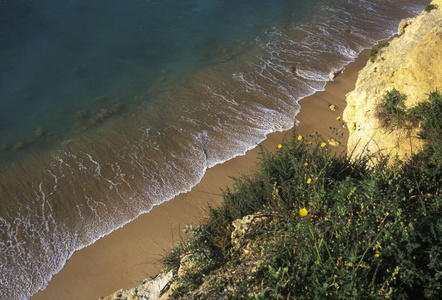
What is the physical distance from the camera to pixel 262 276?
437cm

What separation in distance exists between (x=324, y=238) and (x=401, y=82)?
4.71m

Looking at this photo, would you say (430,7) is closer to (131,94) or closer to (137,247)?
(137,247)

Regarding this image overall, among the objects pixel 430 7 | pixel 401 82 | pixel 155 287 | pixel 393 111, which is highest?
pixel 430 7

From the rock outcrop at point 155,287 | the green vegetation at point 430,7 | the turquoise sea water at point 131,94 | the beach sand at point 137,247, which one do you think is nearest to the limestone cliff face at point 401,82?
the green vegetation at point 430,7

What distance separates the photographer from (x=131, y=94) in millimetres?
14008

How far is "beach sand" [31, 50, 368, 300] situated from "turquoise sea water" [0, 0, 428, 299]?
0.30 metres

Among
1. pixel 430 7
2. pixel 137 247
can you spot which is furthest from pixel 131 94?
pixel 430 7

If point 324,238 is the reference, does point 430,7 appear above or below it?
above

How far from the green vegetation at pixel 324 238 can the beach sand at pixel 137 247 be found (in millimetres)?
1862

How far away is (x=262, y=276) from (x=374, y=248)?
53.2 inches

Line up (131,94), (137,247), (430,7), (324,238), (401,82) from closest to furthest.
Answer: (324,238)
(401,82)
(137,247)
(430,7)
(131,94)

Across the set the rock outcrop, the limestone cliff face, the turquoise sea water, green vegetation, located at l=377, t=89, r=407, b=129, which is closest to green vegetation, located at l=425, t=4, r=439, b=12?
the limestone cliff face

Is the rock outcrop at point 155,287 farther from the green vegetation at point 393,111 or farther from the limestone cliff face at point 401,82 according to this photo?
the green vegetation at point 393,111

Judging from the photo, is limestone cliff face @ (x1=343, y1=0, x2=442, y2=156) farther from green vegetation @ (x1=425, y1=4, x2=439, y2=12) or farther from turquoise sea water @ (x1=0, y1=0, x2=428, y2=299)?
turquoise sea water @ (x1=0, y1=0, x2=428, y2=299)
